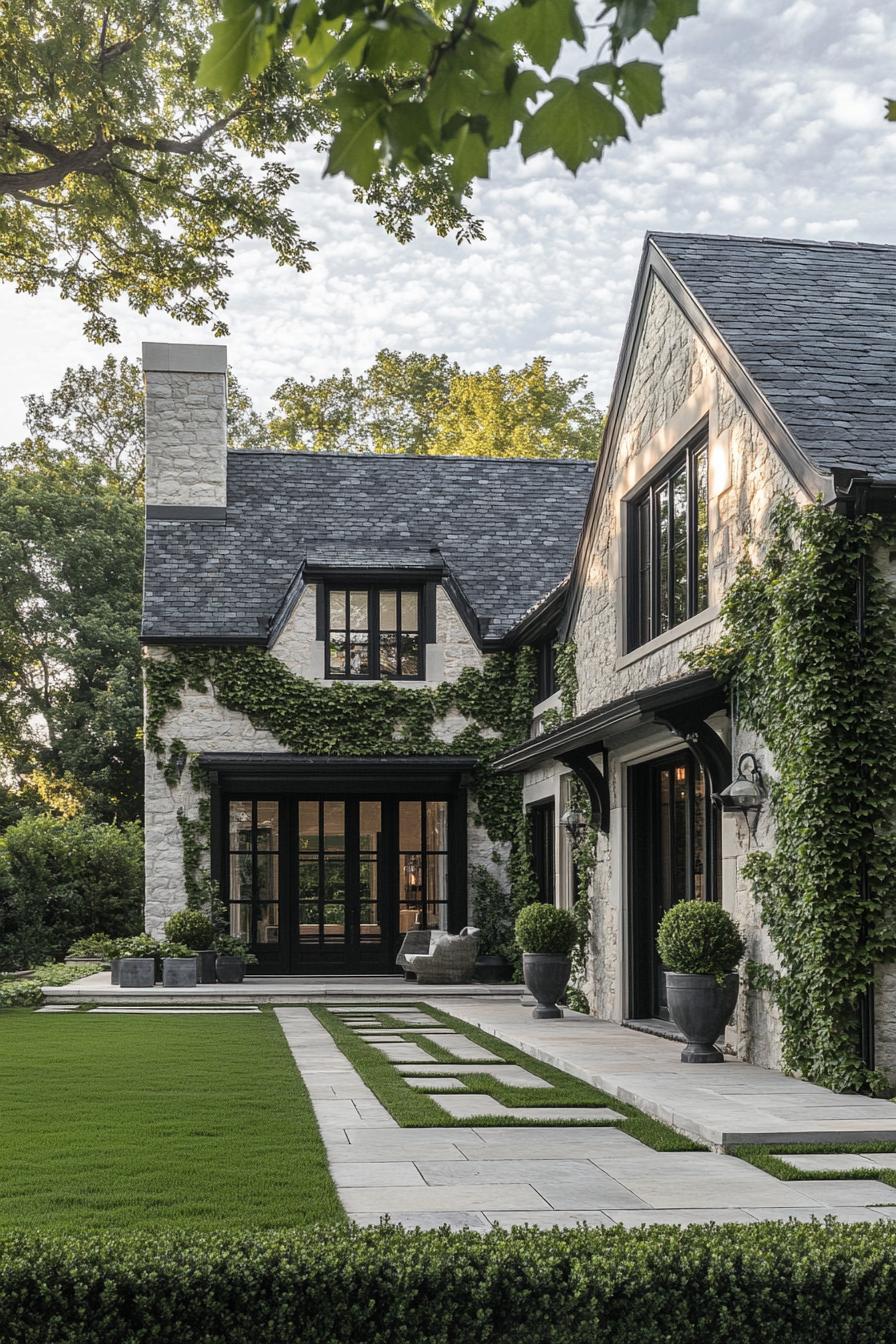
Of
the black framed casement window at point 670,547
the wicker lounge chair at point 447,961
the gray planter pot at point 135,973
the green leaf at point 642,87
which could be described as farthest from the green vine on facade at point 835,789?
the gray planter pot at point 135,973

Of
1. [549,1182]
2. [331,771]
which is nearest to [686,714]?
[549,1182]

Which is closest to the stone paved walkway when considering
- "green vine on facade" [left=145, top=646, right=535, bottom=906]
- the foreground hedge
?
the foreground hedge

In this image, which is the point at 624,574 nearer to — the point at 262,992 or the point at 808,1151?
the point at 262,992

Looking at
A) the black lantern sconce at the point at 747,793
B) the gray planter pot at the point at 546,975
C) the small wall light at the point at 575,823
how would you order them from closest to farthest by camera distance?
the black lantern sconce at the point at 747,793 → the gray planter pot at the point at 546,975 → the small wall light at the point at 575,823

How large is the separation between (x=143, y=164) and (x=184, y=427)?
9425 millimetres

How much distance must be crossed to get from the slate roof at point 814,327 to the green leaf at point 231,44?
22.3 feet

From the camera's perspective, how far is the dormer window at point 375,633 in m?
19.8

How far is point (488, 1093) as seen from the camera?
356 inches

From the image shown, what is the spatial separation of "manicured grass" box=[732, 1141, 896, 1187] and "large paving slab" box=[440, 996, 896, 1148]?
7 centimetres

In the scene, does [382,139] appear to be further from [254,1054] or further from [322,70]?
[254,1054]

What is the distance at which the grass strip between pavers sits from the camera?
20.9 feet

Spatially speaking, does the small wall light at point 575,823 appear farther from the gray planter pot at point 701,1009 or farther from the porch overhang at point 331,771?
the gray planter pot at point 701,1009

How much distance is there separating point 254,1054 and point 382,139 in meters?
9.15

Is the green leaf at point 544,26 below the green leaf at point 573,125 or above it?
above
